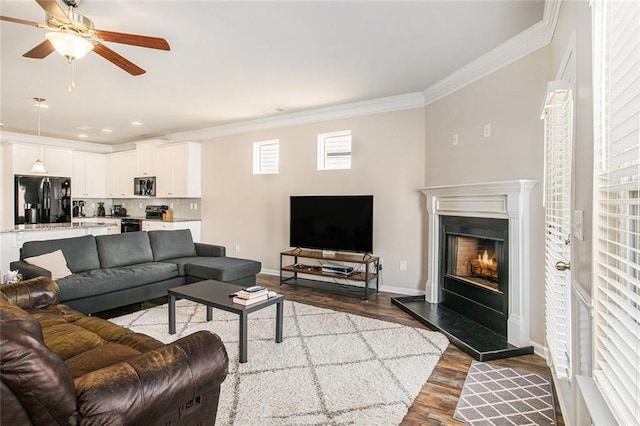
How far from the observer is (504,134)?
3.18 meters

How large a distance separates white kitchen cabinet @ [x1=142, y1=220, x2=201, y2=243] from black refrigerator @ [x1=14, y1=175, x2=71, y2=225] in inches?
71.6

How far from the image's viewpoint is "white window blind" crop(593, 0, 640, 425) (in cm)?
91

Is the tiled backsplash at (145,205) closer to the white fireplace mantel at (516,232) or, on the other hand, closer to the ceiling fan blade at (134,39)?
the ceiling fan blade at (134,39)

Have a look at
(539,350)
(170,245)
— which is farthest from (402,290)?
(170,245)

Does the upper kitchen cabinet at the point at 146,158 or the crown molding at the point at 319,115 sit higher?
the crown molding at the point at 319,115

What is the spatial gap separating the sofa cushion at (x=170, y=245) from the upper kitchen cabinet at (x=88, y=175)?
406 centimetres

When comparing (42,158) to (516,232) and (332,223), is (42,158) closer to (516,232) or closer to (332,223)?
(332,223)

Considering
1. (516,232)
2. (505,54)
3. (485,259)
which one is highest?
(505,54)

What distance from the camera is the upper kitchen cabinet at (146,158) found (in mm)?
6938

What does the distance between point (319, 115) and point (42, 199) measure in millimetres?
5766

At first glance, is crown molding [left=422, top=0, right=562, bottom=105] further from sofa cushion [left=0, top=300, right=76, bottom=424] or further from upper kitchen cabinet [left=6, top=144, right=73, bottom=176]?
upper kitchen cabinet [left=6, top=144, right=73, bottom=176]

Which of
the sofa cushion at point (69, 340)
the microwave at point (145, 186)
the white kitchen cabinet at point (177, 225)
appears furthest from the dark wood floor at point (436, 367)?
the microwave at point (145, 186)

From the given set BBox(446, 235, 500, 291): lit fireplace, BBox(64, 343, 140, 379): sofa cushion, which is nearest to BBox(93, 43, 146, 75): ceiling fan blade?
BBox(64, 343, 140, 379): sofa cushion

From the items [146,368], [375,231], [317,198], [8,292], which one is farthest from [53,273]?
[375,231]
